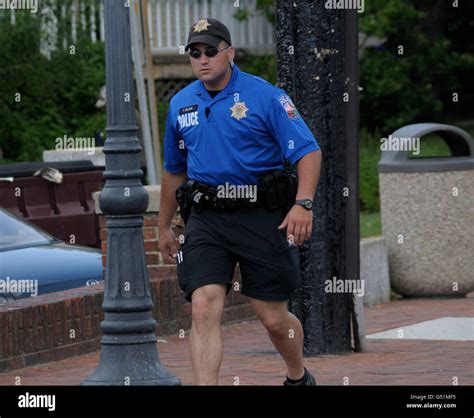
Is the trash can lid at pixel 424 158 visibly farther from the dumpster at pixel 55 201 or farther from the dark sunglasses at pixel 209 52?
the dark sunglasses at pixel 209 52

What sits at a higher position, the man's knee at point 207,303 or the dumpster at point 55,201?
the dumpster at point 55,201

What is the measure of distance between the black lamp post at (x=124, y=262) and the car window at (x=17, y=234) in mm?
3747

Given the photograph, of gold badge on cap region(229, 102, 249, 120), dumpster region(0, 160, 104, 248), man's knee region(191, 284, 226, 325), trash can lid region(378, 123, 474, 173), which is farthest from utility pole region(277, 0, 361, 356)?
dumpster region(0, 160, 104, 248)

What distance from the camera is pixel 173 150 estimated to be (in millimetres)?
7262

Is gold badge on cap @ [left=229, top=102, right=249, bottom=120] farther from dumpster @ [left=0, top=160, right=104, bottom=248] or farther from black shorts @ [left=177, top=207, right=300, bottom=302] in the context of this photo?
dumpster @ [left=0, top=160, right=104, bottom=248]

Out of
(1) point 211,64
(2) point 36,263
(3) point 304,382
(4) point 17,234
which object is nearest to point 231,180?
(1) point 211,64

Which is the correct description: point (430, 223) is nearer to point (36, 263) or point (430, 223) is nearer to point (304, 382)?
point (36, 263)

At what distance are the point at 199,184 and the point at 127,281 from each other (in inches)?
39.1

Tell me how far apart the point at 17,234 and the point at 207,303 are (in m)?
5.22

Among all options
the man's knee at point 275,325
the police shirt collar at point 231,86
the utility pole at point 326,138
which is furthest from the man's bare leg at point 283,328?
the utility pole at point 326,138

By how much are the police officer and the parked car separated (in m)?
Result: 3.06

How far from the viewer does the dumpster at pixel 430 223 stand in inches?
498

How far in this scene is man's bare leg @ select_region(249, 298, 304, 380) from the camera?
711cm

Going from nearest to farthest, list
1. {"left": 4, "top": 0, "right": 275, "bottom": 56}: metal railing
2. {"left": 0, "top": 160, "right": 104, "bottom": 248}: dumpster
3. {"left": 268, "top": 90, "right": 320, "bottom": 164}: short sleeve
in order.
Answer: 1. {"left": 268, "top": 90, "right": 320, "bottom": 164}: short sleeve
2. {"left": 0, "top": 160, "right": 104, "bottom": 248}: dumpster
3. {"left": 4, "top": 0, "right": 275, "bottom": 56}: metal railing
